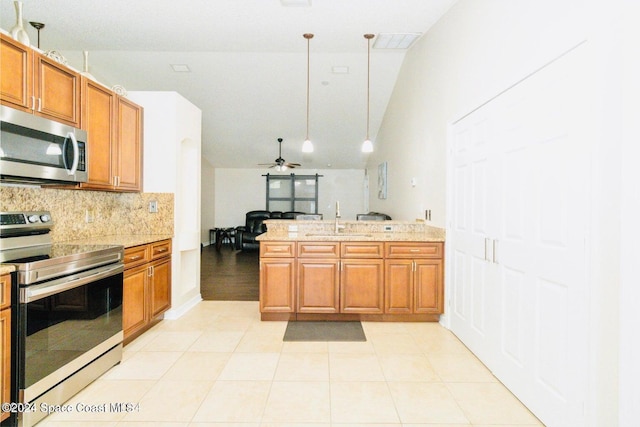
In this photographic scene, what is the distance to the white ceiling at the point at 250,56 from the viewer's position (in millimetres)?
2957

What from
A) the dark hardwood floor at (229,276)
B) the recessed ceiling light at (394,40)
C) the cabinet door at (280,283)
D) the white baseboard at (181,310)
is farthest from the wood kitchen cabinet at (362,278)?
the recessed ceiling light at (394,40)

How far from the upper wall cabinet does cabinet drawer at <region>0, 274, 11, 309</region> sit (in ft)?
3.46

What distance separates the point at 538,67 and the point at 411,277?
6.85ft

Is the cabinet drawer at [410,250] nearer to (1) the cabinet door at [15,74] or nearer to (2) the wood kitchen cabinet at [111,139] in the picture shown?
(2) the wood kitchen cabinet at [111,139]

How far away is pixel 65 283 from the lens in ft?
6.02

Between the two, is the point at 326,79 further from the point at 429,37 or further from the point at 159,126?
the point at 159,126

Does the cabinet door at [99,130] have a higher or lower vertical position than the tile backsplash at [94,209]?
higher

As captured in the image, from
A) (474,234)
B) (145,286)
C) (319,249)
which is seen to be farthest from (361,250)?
(145,286)

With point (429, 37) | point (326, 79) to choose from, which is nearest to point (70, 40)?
point (326, 79)

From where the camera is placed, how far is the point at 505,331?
2.14 m

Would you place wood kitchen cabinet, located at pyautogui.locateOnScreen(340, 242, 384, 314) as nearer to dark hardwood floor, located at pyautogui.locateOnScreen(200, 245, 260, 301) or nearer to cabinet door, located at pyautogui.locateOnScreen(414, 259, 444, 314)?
cabinet door, located at pyautogui.locateOnScreen(414, 259, 444, 314)

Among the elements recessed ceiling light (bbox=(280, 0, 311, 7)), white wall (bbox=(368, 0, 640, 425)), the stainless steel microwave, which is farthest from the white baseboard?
recessed ceiling light (bbox=(280, 0, 311, 7))

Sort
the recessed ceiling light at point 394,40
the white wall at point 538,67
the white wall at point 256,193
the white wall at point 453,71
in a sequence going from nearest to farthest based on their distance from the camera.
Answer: the white wall at point 538,67, the white wall at point 453,71, the recessed ceiling light at point 394,40, the white wall at point 256,193

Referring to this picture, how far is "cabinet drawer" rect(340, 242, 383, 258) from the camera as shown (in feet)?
10.5
